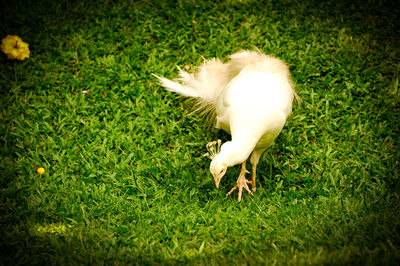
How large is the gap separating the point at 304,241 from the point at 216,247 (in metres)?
0.75

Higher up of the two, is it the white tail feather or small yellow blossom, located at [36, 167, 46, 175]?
the white tail feather

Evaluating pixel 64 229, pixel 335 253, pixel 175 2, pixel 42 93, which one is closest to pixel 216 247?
pixel 335 253

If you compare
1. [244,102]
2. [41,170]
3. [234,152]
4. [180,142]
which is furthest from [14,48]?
[234,152]

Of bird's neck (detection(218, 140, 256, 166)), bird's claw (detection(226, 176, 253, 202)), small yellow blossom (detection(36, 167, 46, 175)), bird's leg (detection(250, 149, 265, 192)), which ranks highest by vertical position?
bird's neck (detection(218, 140, 256, 166))

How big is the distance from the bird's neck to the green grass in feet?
2.29

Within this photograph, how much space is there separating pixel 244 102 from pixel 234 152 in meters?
0.51

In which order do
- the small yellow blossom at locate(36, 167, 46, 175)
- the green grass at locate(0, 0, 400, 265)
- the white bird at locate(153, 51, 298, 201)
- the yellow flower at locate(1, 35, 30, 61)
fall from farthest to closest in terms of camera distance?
the yellow flower at locate(1, 35, 30, 61) → the small yellow blossom at locate(36, 167, 46, 175) → the white bird at locate(153, 51, 298, 201) → the green grass at locate(0, 0, 400, 265)

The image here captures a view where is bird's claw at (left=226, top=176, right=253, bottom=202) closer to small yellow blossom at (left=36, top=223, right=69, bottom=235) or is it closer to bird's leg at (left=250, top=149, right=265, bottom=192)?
bird's leg at (left=250, top=149, right=265, bottom=192)

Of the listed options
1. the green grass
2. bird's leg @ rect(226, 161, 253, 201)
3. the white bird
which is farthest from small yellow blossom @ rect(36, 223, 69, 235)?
bird's leg @ rect(226, 161, 253, 201)

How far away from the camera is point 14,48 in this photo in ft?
13.9

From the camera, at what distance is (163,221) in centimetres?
306

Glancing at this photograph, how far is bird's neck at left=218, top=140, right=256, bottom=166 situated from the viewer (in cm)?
271

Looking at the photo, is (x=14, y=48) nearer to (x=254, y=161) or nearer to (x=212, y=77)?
(x=212, y=77)

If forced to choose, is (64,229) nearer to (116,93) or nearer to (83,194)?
(83,194)
